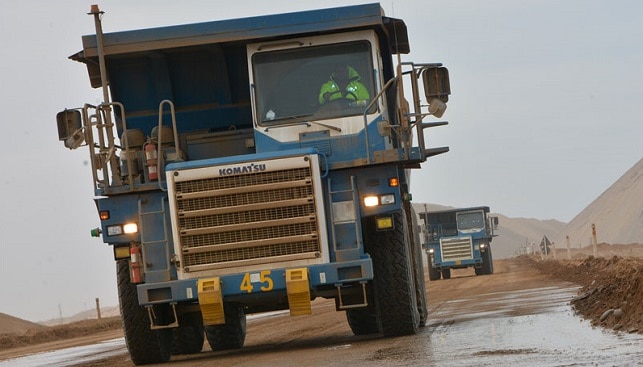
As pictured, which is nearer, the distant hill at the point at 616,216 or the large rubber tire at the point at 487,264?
the large rubber tire at the point at 487,264

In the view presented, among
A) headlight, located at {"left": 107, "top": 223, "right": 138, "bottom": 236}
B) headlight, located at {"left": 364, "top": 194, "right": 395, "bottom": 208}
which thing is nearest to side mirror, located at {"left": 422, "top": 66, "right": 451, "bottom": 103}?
headlight, located at {"left": 364, "top": 194, "right": 395, "bottom": 208}

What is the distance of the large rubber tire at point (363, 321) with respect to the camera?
54.6ft

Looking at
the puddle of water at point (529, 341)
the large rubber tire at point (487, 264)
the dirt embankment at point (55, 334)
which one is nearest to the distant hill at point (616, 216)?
the large rubber tire at point (487, 264)

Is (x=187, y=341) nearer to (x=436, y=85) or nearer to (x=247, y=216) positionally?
(x=247, y=216)

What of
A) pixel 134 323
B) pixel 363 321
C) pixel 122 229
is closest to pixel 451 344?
pixel 363 321

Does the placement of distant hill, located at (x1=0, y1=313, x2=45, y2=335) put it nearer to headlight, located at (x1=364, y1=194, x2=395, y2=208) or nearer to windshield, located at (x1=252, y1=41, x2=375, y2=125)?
windshield, located at (x1=252, y1=41, x2=375, y2=125)

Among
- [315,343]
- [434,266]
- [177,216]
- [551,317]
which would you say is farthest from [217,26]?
[434,266]

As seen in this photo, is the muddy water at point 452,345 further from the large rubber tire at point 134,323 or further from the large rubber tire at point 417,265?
the large rubber tire at point 134,323

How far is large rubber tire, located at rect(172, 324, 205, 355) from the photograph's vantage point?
17141 mm

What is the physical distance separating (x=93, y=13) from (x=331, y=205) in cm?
364

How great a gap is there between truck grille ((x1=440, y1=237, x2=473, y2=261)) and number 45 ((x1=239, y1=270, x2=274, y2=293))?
37.6 metres

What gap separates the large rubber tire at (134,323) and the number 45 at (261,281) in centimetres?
153

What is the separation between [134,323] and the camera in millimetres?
15250

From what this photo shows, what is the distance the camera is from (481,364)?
10742 mm
